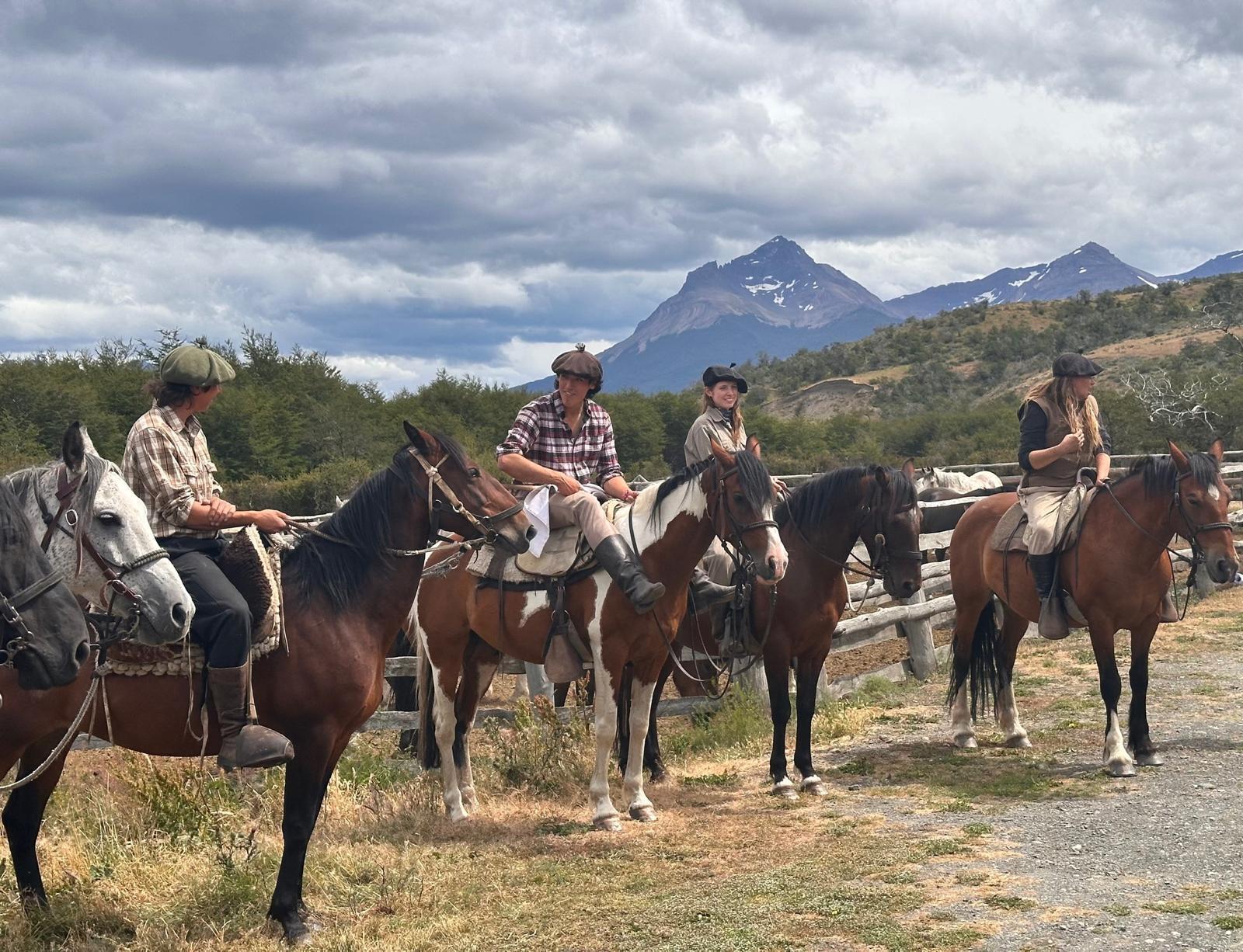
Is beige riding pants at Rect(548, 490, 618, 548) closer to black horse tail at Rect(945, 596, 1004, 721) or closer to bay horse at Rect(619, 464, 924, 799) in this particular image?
bay horse at Rect(619, 464, 924, 799)

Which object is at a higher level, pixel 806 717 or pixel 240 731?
pixel 240 731

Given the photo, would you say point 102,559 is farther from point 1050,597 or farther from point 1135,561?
point 1135,561

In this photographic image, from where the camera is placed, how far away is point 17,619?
3674mm

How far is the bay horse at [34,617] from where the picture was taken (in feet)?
12.2

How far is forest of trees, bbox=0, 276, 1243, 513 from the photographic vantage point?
106 feet

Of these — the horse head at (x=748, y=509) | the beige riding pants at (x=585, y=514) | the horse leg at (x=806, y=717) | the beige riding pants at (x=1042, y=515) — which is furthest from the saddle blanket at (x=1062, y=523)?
the beige riding pants at (x=585, y=514)

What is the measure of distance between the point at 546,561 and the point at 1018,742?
4225mm

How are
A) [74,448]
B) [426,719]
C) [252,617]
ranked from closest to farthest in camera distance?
[74,448], [252,617], [426,719]

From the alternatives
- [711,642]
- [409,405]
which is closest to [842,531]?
[711,642]

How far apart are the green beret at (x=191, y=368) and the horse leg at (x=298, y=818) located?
1.69m

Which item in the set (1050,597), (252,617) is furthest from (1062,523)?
(252,617)

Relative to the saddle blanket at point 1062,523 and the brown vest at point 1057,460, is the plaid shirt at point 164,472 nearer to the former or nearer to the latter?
the saddle blanket at point 1062,523

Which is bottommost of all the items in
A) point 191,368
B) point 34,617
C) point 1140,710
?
point 1140,710

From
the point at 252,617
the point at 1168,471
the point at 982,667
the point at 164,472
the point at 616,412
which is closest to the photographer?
the point at 164,472
